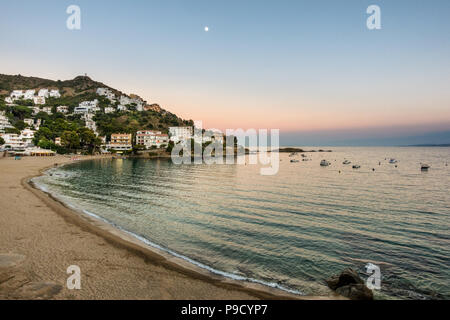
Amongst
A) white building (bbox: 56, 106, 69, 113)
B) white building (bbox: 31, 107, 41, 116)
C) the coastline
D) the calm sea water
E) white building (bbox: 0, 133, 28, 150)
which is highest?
white building (bbox: 56, 106, 69, 113)

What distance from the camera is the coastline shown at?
860cm

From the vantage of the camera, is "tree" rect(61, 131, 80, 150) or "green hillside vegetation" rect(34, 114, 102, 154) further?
"tree" rect(61, 131, 80, 150)

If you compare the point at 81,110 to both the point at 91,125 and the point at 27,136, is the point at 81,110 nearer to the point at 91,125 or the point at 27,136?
the point at 91,125

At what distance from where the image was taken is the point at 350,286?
9.39m

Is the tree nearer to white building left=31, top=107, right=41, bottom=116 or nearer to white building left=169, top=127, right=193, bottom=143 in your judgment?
white building left=169, top=127, right=193, bottom=143

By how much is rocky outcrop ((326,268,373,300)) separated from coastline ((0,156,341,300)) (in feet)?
1.56

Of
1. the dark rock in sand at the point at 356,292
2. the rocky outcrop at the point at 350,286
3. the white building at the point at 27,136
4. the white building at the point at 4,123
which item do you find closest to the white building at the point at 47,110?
the white building at the point at 4,123

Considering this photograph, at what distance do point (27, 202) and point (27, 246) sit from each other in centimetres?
1331

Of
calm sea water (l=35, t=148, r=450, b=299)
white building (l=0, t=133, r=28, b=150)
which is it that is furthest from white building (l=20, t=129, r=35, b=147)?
calm sea water (l=35, t=148, r=450, b=299)

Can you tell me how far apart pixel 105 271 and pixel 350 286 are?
9596mm

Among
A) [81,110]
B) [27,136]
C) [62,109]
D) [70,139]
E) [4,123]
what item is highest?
[62,109]

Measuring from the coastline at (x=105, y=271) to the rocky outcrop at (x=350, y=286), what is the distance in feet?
1.56

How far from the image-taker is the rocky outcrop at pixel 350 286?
29.9 feet

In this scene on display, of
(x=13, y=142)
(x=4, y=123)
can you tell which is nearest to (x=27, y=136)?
(x=13, y=142)
